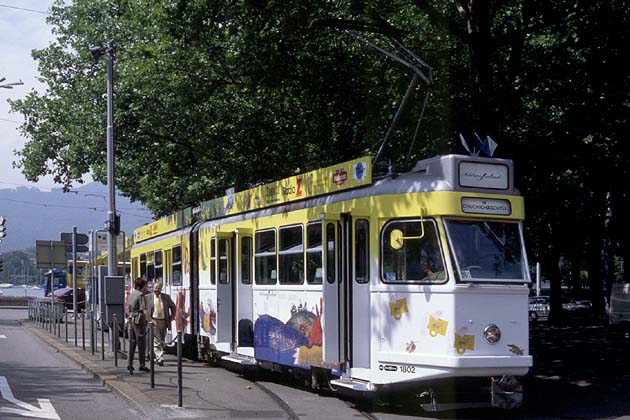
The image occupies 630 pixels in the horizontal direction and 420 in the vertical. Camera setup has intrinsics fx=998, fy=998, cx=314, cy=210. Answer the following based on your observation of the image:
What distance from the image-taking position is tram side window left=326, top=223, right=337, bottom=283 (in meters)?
13.6

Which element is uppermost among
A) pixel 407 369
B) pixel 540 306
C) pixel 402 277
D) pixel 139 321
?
pixel 402 277

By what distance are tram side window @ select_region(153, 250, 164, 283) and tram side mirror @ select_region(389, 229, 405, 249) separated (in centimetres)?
1089

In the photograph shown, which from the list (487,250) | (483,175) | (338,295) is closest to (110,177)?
(338,295)

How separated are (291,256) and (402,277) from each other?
8.98 feet

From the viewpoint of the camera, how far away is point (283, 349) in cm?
1520

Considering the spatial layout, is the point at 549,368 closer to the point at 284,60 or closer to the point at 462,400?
the point at 462,400

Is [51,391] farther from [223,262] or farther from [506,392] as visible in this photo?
[506,392]

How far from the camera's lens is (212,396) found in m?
14.2

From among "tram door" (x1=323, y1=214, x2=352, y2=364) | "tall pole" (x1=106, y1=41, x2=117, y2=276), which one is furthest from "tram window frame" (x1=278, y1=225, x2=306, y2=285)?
"tall pole" (x1=106, y1=41, x2=117, y2=276)

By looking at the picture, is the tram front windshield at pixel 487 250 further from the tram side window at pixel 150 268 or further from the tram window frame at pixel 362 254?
the tram side window at pixel 150 268

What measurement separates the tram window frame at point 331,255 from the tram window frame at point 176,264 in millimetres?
7504

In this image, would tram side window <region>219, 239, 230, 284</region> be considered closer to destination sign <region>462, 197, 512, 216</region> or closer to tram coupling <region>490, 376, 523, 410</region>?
destination sign <region>462, 197, 512, 216</region>

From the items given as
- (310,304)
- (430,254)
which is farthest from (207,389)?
(430,254)

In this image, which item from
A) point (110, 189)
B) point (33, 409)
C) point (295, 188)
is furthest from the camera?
point (110, 189)
